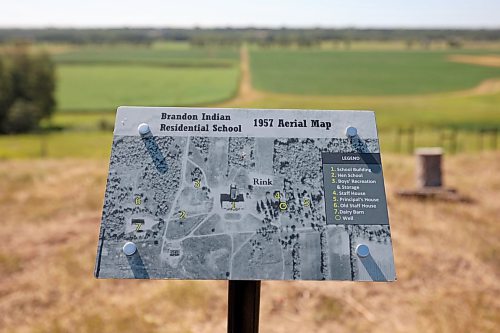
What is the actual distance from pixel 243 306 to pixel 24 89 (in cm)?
3838

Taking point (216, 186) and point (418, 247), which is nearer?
point (216, 186)

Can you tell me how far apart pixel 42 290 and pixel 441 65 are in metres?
61.3

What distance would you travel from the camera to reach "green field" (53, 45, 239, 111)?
3541 cm

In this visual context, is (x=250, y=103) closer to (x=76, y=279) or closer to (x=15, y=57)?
(x=15, y=57)

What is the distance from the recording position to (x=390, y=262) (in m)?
3.30

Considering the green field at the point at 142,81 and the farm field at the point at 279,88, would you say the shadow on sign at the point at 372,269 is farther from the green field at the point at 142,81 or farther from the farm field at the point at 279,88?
the green field at the point at 142,81

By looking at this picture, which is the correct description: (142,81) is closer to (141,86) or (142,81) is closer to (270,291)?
(141,86)

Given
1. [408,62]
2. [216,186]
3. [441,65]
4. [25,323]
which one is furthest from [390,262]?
[408,62]

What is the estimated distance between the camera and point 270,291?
6.45 meters

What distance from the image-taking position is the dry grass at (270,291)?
5.67 m

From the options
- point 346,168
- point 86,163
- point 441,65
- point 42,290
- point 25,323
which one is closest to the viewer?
point 346,168

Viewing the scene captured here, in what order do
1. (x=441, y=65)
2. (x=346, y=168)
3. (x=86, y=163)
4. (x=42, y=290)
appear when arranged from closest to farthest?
1. (x=346, y=168)
2. (x=42, y=290)
3. (x=86, y=163)
4. (x=441, y=65)

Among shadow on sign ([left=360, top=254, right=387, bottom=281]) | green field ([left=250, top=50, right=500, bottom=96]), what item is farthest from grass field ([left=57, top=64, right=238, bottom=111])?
shadow on sign ([left=360, top=254, right=387, bottom=281])

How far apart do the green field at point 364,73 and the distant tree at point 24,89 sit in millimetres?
16577
